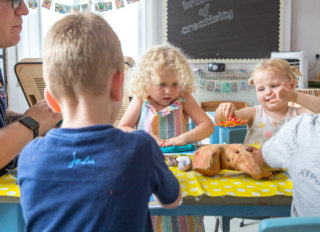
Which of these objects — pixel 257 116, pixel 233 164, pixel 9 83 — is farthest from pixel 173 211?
pixel 9 83

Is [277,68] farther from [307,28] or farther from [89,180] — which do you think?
[307,28]

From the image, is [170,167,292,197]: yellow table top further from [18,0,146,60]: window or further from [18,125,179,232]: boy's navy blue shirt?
[18,0,146,60]: window

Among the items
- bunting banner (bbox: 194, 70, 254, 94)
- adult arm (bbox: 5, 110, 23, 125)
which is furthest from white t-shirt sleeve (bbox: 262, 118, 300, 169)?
bunting banner (bbox: 194, 70, 254, 94)

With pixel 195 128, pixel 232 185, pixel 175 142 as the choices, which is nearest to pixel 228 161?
pixel 232 185

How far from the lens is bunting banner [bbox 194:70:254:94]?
3867 millimetres

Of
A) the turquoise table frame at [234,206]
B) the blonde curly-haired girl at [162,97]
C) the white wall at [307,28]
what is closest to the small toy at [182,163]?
the turquoise table frame at [234,206]

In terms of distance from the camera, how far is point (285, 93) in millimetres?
1413

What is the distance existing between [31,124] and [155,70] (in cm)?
65

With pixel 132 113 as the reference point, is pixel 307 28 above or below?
above

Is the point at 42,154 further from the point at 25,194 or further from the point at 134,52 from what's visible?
the point at 134,52

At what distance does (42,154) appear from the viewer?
0.52 m

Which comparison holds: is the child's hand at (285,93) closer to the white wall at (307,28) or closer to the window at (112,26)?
the window at (112,26)

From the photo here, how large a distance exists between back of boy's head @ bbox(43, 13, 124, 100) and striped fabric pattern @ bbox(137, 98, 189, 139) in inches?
35.2

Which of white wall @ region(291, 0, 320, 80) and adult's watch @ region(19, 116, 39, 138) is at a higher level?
white wall @ region(291, 0, 320, 80)
